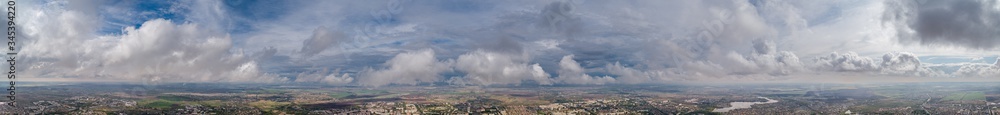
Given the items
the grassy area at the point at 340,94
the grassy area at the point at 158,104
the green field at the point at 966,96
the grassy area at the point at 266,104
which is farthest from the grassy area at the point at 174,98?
the green field at the point at 966,96

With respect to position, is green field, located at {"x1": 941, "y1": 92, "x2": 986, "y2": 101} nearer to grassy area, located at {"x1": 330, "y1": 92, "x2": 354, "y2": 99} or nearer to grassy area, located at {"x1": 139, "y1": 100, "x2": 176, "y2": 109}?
grassy area, located at {"x1": 330, "y1": 92, "x2": 354, "y2": 99}

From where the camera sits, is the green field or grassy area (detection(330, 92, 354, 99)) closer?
grassy area (detection(330, 92, 354, 99))

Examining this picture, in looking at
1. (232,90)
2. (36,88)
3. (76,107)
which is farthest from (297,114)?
(36,88)

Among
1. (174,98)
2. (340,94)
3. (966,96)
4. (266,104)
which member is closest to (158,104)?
(174,98)

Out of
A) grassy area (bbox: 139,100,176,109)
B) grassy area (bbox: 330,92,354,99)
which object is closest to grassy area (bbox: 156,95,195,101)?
grassy area (bbox: 139,100,176,109)

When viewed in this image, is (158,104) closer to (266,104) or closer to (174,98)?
(174,98)

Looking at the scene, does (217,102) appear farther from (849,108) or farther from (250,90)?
(849,108)

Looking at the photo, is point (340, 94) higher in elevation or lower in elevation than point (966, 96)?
higher

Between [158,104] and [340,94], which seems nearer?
[158,104]
